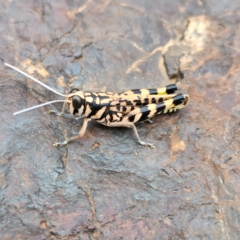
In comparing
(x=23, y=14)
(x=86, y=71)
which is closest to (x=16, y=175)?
(x=86, y=71)

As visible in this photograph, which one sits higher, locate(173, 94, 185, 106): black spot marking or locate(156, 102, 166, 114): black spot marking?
locate(173, 94, 185, 106): black spot marking

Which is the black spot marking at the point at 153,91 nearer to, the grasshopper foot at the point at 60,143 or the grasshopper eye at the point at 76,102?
the grasshopper eye at the point at 76,102

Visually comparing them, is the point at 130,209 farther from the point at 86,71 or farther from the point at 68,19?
the point at 68,19

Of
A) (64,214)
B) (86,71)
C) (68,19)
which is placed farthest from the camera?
(68,19)

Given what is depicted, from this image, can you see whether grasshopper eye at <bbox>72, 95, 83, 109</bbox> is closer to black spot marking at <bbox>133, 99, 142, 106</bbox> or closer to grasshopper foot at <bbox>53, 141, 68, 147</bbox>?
grasshopper foot at <bbox>53, 141, 68, 147</bbox>

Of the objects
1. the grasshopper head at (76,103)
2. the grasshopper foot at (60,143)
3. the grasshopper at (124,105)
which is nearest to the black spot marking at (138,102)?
the grasshopper at (124,105)

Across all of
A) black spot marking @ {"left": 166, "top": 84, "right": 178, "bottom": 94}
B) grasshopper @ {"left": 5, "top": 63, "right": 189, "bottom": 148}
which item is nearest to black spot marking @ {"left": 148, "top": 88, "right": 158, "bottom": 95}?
grasshopper @ {"left": 5, "top": 63, "right": 189, "bottom": 148}

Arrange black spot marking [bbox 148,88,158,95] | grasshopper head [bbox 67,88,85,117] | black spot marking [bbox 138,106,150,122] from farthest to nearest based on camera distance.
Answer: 1. black spot marking [bbox 148,88,158,95]
2. black spot marking [bbox 138,106,150,122]
3. grasshopper head [bbox 67,88,85,117]

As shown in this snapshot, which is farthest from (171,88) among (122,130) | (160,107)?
(122,130)
